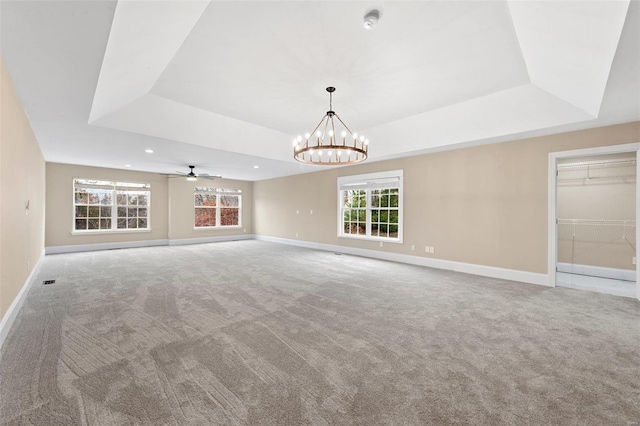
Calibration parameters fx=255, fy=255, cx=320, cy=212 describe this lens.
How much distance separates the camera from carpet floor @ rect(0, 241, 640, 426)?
158 cm

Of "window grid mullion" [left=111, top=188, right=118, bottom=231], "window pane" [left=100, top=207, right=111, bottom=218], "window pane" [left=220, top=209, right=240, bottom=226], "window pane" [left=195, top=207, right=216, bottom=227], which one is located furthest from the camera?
"window pane" [left=220, top=209, right=240, bottom=226]

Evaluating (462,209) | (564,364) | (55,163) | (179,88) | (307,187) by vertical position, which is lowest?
(564,364)

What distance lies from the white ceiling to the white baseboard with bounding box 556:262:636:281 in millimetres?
2806

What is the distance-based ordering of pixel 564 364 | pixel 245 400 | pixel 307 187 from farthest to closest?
pixel 307 187, pixel 564 364, pixel 245 400

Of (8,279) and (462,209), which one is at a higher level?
(462,209)

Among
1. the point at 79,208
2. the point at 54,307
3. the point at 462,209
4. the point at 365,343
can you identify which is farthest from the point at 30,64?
the point at 79,208

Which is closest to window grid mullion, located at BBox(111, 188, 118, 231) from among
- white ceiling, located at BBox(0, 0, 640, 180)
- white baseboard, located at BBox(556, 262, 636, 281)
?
white ceiling, located at BBox(0, 0, 640, 180)

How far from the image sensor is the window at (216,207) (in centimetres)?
993

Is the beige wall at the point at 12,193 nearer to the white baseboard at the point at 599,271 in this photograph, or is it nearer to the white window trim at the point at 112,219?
the white window trim at the point at 112,219

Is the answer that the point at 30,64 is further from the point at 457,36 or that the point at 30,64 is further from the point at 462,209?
the point at 462,209

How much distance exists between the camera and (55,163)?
727 centimetres

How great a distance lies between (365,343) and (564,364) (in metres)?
1.60

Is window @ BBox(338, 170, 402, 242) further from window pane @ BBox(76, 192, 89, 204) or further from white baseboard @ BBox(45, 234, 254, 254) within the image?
window pane @ BBox(76, 192, 89, 204)

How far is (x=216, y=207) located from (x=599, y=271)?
1109cm
